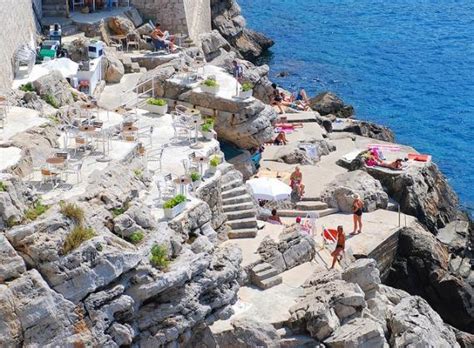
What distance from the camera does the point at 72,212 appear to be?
78.6ft

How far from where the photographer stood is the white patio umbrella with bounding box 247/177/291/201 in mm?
37188

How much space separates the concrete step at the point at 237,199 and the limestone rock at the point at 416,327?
20.4ft

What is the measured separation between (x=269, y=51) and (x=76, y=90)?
3518cm

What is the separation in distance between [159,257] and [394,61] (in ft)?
170

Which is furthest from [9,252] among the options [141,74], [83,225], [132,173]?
[141,74]

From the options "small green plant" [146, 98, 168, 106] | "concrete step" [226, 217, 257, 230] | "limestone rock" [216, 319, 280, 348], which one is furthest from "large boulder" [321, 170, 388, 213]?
"limestone rock" [216, 319, 280, 348]

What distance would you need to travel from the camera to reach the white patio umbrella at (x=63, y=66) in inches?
Result: 1519

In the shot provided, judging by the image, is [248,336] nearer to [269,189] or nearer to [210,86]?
[269,189]

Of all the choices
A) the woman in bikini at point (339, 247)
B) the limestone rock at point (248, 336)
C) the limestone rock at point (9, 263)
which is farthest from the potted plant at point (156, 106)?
the limestone rock at point (9, 263)

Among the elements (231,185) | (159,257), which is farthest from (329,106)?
(159,257)

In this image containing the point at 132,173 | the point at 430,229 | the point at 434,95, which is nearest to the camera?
the point at 132,173

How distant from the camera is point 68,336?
22969 millimetres

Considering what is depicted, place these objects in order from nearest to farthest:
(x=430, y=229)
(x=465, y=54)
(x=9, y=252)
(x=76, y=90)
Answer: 1. (x=9, y=252)
2. (x=76, y=90)
3. (x=430, y=229)
4. (x=465, y=54)

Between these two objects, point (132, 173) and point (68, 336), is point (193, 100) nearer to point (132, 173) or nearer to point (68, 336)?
point (132, 173)
